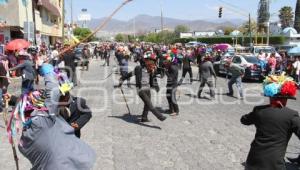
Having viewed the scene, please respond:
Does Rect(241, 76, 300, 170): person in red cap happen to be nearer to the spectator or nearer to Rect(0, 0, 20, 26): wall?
the spectator

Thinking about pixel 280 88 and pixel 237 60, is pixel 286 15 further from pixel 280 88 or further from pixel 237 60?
pixel 280 88

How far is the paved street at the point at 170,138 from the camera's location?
6.92 metres

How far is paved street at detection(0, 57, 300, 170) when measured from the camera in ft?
22.7

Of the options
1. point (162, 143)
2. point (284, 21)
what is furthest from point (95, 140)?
point (284, 21)

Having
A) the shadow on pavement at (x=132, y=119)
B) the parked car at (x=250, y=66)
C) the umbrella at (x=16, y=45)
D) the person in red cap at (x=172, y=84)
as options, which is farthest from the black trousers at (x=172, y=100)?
the parked car at (x=250, y=66)

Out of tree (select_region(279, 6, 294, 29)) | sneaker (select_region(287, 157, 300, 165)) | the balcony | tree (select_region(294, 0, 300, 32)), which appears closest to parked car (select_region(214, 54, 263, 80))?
sneaker (select_region(287, 157, 300, 165))

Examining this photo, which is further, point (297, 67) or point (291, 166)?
point (297, 67)

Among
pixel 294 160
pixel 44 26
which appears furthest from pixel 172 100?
pixel 44 26

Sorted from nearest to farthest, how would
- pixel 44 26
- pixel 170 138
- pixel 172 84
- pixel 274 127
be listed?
pixel 274 127 < pixel 170 138 < pixel 172 84 < pixel 44 26

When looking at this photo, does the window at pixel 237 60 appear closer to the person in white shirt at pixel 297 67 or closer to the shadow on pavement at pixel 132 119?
the person in white shirt at pixel 297 67

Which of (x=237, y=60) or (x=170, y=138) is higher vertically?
(x=237, y=60)

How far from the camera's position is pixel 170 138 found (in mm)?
8680

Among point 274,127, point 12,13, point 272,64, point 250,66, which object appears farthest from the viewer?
point 12,13

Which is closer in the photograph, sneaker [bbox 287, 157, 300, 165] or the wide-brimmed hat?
the wide-brimmed hat
